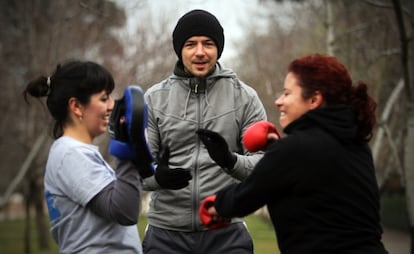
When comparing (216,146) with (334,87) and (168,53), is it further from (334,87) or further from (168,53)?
(168,53)

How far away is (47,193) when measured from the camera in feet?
9.87

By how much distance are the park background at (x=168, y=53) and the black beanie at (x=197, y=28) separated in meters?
2.99

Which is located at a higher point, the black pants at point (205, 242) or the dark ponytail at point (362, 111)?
the dark ponytail at point (362, 111)

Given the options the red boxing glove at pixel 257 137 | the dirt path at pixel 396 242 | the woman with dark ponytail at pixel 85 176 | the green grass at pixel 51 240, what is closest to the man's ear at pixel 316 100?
the red boxing glove at pixel 257 137

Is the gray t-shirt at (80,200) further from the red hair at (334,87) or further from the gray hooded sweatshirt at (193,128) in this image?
A: the red hair at (334,87)

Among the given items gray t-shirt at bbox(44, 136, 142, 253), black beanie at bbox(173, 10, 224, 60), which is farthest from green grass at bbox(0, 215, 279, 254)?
gray t-shirt at bbox(44, 136, 142, 253)

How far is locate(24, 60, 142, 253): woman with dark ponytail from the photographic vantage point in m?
2.76

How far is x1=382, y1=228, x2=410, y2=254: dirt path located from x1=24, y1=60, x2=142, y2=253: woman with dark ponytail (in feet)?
33.6

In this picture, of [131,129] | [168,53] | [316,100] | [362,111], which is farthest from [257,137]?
[168,53]

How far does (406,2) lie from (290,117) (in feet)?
19.9

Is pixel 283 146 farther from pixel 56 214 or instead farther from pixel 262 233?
pixel 262 233

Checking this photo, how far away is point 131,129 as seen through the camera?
8.63ft

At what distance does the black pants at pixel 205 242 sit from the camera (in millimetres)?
3518

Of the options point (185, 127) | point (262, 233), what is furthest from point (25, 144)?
point (185, 127)
